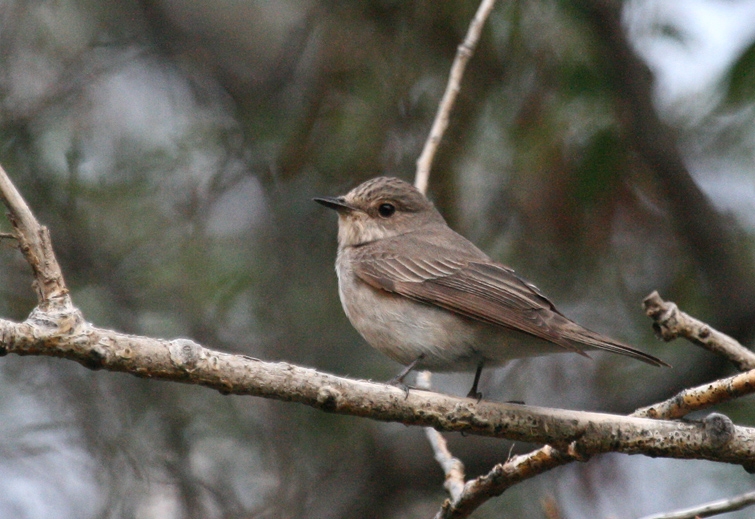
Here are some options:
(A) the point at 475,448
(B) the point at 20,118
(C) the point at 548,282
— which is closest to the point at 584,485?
(A) the point at 475,448

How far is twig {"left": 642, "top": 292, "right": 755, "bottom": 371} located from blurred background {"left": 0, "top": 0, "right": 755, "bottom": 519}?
2.23 meters

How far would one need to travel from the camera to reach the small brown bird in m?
4.23

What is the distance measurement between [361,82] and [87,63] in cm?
223

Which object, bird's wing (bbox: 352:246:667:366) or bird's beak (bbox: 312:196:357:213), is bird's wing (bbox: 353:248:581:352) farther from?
bird's beak (bbox: 312:196:357:213)

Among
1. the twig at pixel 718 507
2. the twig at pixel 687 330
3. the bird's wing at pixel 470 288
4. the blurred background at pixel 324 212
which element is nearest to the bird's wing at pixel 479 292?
the bird's wing at pixel 470 288

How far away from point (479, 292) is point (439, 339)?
0.38 m

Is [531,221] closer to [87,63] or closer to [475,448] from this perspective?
[475,448]

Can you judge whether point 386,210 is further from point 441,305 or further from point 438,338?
point 438,338

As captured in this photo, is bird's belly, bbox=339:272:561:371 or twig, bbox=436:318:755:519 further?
bird's belly, bbox=339:272:561:371

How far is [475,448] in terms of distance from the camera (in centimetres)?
657

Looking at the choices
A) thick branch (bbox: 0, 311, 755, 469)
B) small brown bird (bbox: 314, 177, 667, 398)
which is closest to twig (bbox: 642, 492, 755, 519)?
thick branch (bbox: 0, 311, 755, 469)

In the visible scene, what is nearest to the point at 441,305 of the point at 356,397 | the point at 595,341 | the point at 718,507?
the point at 595,341

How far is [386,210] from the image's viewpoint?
5.71 m

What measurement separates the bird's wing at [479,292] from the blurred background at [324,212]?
1770 mm
